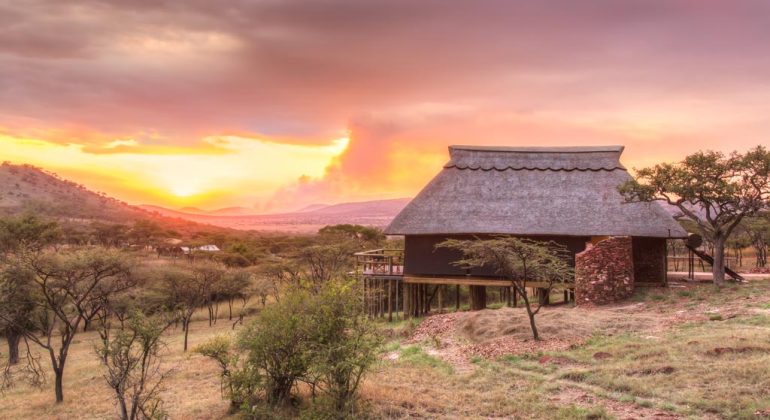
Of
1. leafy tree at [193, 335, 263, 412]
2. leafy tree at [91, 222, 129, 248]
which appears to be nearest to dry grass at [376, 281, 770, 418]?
leafy tree at [193, 335, 263, 412]

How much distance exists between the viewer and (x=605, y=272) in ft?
74.6

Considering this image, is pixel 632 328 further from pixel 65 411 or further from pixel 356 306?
pixel 65 411

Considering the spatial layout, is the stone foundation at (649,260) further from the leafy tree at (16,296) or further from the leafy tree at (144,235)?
the leafy tree at (144,235)

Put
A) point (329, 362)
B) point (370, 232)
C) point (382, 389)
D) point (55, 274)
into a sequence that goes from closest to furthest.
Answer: point (329, 362) < point (382, 389) < point (55, 274) < point (370, 232)

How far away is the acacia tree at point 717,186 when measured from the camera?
874 inches

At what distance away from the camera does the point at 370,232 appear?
5966cm

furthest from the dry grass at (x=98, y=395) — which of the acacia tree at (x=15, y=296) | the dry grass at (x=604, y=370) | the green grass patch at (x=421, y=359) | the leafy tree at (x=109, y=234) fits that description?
the leafy tree at (x=109, y=234)

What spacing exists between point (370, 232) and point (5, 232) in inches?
1273

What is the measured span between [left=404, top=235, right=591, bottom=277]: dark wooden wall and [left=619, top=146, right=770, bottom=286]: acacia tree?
157 inches

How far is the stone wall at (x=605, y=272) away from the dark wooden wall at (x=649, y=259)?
3.30 meters

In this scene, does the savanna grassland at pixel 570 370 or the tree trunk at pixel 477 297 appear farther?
the tree trunk at pixel 477 297

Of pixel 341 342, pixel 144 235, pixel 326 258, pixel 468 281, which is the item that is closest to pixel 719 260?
pixel 468 281

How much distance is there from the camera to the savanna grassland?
1145 centimetres

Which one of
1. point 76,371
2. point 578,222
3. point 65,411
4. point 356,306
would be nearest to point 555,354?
point 356,306
